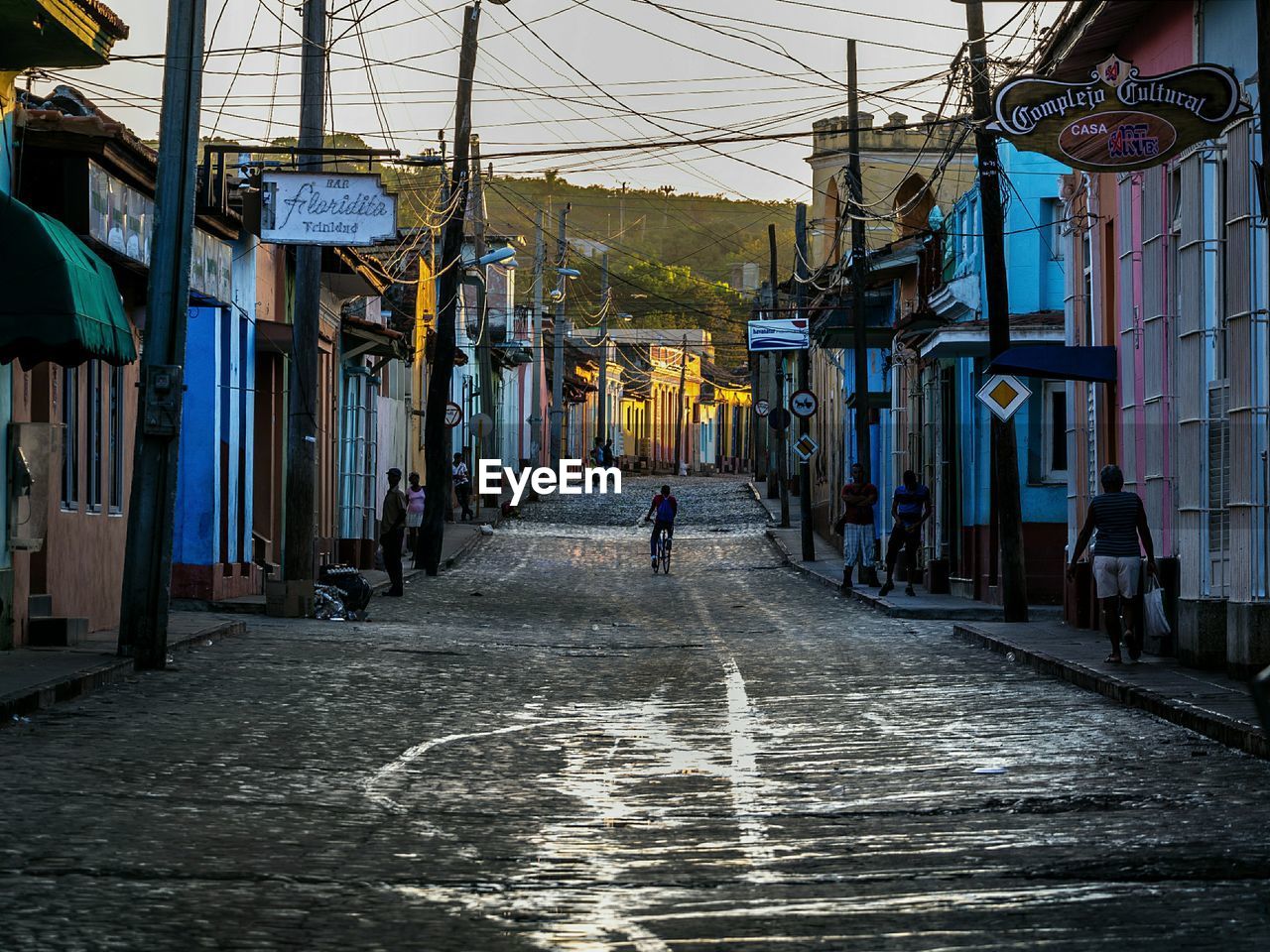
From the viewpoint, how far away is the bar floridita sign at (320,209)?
21938 mm

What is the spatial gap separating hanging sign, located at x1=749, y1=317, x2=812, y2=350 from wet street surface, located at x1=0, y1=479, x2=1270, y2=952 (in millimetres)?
23449

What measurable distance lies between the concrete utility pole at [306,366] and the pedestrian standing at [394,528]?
4085 mm

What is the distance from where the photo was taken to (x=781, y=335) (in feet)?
137

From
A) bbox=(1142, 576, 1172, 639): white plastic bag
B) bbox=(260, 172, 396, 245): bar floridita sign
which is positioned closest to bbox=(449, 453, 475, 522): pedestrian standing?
bbox=(260, 172, 396, 245): bar floridita sign

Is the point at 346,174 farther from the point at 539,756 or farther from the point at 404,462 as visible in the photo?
the point at 404,462

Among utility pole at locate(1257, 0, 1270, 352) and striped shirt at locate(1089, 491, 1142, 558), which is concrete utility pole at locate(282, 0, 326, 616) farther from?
utility pole at locate(1257, 0, 1270, 352)

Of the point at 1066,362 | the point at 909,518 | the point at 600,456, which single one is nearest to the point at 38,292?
the point at 1066,362

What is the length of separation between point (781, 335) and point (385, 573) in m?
10.2

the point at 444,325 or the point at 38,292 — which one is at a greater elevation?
the point at 444,325

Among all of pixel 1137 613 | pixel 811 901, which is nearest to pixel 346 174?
pixel 1137 613

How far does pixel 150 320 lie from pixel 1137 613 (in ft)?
29.4

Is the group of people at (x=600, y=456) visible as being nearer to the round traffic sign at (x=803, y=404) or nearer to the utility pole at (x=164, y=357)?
the round traffic sign at (x=803, y=404)

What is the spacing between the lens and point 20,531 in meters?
17.7

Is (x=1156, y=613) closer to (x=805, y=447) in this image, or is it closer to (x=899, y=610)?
(x=899, y=610)
